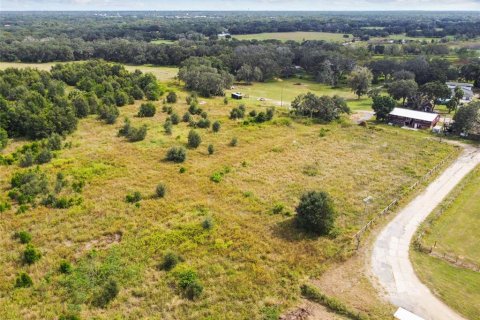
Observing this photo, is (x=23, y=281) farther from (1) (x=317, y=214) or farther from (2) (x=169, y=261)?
(1) (x=317, y=214)

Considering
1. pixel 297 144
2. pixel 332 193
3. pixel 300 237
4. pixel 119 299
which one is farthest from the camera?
pixel 297 144

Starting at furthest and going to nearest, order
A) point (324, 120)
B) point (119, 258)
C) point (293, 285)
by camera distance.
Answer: point (324, 120) < point (119, 258) < point (293, 285)

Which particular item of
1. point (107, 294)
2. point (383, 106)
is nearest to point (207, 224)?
point (107, 294)

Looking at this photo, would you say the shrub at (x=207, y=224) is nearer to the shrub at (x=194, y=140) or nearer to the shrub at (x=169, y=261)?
the shrub at (x=169, y=261)

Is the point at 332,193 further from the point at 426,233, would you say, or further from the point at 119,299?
the point at 119,299

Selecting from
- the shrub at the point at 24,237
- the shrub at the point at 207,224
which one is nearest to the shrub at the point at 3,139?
the shrub at the point at 24,237

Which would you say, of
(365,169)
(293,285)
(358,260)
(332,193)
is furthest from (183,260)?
(365,169)

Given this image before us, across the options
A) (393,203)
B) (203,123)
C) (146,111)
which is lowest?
(393,203)

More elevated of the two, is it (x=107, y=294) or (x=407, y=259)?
(x=107, y=294)
